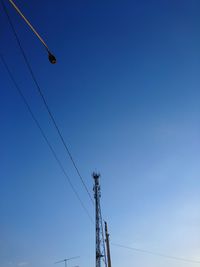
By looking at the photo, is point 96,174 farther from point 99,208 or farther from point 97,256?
point 97,256

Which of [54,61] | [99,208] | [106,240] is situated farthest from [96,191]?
[54,61]

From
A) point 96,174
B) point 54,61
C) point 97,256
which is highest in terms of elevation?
point 96,174

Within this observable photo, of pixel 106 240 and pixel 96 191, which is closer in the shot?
pixel 106 240

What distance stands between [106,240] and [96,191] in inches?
257

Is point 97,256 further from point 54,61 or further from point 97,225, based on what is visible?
point 54,61

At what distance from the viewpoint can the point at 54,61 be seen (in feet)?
37.4

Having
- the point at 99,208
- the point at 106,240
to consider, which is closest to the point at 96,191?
the point at 99,208

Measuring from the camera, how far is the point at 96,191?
37625 mm

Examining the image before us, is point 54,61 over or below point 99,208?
below

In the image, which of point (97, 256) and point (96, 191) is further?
point (96, 191)

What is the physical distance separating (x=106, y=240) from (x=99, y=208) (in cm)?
467

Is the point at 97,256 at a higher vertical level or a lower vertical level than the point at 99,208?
lower

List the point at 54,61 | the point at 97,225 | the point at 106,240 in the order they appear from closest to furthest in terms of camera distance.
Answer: the point at 54,61, the point at 106,240, the point at 97,225

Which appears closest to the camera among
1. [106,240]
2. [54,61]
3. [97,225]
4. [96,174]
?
[54,61]
